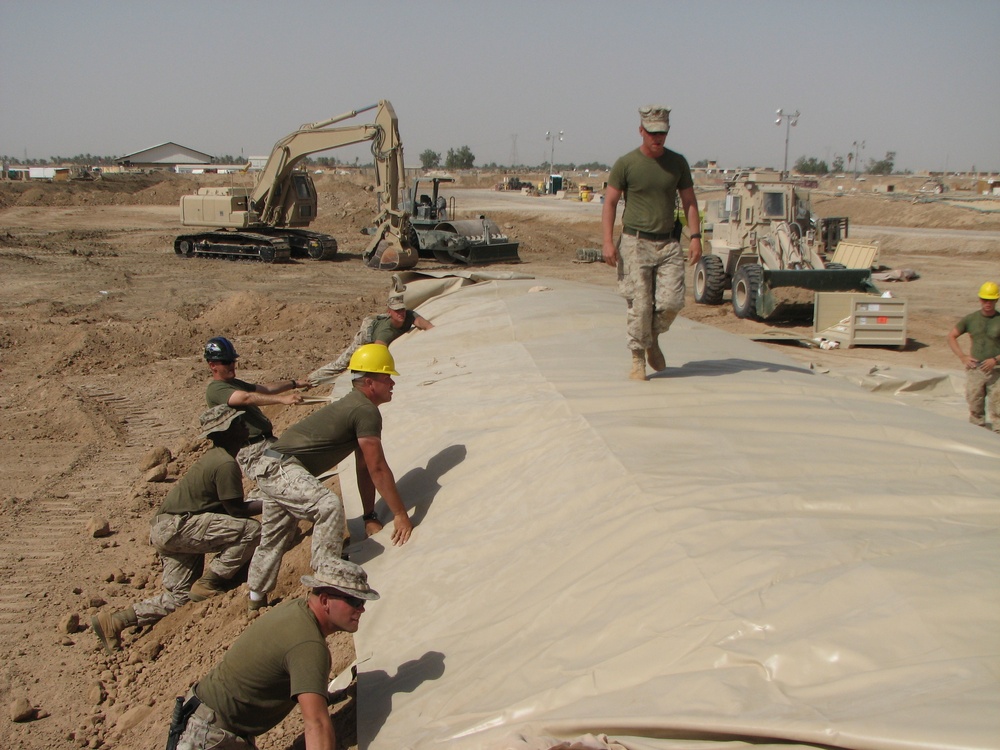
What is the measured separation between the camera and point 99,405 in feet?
30.5

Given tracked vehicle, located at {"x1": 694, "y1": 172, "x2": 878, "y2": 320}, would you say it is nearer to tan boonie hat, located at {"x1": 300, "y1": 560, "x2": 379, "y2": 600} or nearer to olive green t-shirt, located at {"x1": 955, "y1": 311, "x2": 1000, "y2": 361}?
olive green t-shirt, located at {"x1": 955, "y1": 311, "x2": 1000, "y2": 361}

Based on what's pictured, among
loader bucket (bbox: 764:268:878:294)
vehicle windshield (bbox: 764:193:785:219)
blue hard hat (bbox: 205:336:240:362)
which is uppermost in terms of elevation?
vehicle windshield (bbox: 764:193:785:219)

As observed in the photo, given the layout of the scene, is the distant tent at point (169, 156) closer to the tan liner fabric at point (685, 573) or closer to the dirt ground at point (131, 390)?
the dirt ground at point (131, 390)

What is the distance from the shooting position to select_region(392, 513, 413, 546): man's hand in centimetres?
464

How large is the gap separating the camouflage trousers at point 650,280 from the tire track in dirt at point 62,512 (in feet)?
13.5

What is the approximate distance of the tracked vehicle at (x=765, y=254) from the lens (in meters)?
13.6

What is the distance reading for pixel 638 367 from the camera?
225 inches

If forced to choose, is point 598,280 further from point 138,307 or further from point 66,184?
point 66,184

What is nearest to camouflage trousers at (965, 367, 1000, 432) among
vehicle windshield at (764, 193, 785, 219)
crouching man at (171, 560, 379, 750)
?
crouching man at (171, 560, 379, 750)

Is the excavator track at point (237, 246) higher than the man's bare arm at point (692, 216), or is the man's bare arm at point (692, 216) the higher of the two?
the man's bare arm at point (692, 216)

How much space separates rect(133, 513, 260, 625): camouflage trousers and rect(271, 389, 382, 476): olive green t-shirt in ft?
2.32

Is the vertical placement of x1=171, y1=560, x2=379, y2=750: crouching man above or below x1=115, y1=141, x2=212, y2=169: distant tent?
below

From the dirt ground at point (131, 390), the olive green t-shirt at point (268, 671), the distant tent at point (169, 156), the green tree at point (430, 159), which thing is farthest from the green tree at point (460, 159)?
the olive green t-shirt at point (268, 671)

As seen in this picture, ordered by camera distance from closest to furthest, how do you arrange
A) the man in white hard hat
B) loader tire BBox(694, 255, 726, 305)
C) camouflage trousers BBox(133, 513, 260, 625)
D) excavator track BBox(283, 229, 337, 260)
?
camouflage trousers BBox(133, 513, 260, 625) → the man in white hard hat → loader tire BBox(694, 255, 726, 305) → excavator track BBox(283, 229, 337, 260)
